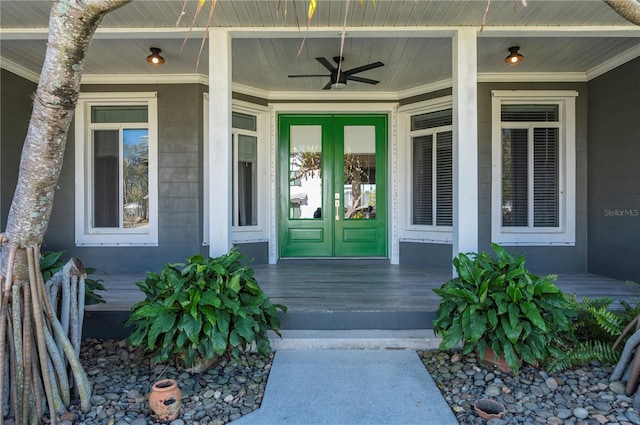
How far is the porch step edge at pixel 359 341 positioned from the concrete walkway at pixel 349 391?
0.05m

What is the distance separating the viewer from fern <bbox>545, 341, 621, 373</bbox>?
2494 millimetres

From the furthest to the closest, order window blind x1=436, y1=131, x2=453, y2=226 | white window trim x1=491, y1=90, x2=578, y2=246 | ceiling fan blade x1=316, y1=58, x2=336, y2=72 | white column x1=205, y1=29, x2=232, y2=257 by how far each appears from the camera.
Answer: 1. window blind x1=436, y1=131, x2=453, y2=226
2. white window trim x1=491, y1=90, x2=578, y2=246
3. ceiling fan blade x1=316, y1=58, x2=336, y2=72
4. white column x1=205, y1=29, x2=232, y2=257

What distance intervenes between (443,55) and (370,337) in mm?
3276

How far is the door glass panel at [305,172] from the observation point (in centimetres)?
581

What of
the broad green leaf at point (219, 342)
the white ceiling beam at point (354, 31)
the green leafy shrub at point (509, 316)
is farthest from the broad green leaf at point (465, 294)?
the white ceiling beam at point (354, 31)

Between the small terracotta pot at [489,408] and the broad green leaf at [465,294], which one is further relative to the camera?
the broad green leaf at [465,294]

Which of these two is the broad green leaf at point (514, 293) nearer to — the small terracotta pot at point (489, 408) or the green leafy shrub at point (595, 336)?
the green leafy shrub at point (595, 336)

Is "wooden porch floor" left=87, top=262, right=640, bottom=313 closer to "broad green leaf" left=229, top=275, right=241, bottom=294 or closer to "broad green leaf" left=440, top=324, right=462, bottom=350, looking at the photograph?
"broad green leaf" left=440, top=324, right=462, bottom=350

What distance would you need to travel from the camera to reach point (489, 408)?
2.14 metres

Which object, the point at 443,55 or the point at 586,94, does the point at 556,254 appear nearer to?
the point at 586,94

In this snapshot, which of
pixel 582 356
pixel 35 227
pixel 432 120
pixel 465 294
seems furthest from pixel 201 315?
pixel 432 120

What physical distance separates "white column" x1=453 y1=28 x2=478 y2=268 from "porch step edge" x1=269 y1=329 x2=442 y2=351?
33.4 inches

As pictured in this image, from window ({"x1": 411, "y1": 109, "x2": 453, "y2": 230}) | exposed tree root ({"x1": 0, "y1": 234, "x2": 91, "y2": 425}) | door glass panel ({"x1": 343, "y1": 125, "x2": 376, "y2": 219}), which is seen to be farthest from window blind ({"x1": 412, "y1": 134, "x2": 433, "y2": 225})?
exposed tree root ({"x1": 0, "y1": 234, "x2": 91, "y2": 425})

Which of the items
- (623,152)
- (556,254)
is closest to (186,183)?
(556,254)
